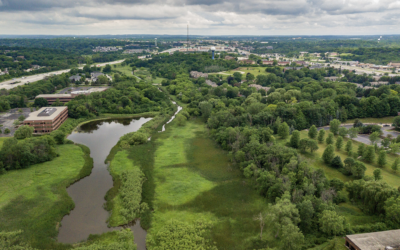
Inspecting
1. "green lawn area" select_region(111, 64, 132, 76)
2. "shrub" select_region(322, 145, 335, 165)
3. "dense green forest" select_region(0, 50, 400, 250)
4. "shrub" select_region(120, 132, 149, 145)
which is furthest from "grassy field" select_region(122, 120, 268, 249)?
"green lawn area" select_region(111, 64, 132, 76)

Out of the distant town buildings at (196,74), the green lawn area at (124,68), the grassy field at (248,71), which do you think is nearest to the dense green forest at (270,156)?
the distant town buildings at (196,74)

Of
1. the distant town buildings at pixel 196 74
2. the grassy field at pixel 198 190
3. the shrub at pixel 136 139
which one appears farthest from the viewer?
the distant town buildings at pixel 196 74

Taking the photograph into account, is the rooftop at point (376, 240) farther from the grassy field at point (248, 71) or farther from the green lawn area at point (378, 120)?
the grassy field at point (248, 71)

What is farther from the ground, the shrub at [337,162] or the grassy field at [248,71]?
the grassy field at [248,71]

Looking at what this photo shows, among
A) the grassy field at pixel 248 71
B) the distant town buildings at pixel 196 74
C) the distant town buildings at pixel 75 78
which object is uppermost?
the grassy field at pixel 248 71

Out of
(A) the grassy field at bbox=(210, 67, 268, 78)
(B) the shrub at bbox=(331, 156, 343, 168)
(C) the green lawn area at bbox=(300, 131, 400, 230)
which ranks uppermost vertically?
(A) the grassy field at bbox=(210, 67, 268, 78)

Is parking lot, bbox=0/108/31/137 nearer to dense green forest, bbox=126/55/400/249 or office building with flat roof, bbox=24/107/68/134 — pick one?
office building with flat roof, bbox=24/107/68/134

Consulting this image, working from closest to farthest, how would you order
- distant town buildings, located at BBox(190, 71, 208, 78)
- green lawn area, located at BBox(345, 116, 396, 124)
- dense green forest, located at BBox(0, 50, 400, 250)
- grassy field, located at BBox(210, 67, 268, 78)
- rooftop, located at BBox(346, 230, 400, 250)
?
rooftop, located at BBox(346, 230, 400, 250) → dense green forest, located at BBox(0, 50, 400, 250) → green lawn area, located at BBox(345, 116, 396, 124) → distant town buildings, located at BBox(190, 71, 208, 78) → grassy field, located at BBox(210, 67, 268, 78)
